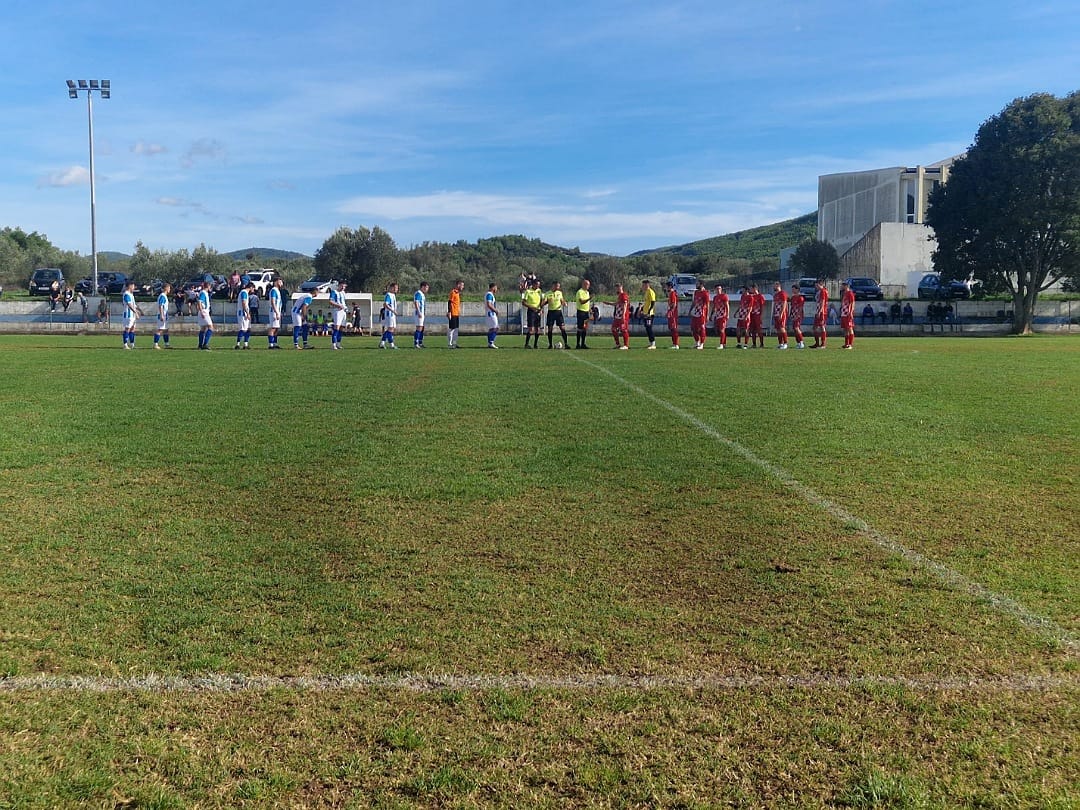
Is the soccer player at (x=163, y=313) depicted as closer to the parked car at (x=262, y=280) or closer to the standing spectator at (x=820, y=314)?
the standing spectator at (x=820, y=314)

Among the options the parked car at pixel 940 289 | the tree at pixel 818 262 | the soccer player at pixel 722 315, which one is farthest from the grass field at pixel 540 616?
the tree at pixel 818 262

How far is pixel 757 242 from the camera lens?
181m

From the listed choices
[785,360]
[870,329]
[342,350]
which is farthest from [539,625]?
[870,329]

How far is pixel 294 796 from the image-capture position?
288 centimetres

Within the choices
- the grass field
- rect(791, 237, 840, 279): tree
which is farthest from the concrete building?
the grass field

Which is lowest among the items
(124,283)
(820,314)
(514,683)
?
(514,683)

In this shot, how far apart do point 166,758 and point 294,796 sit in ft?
1.81

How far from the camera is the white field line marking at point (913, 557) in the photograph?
14.0ft

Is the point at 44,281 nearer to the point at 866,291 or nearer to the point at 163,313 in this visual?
the point at 163,313

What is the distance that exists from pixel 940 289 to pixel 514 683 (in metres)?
53.9

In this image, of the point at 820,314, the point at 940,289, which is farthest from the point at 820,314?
the point at 940,289

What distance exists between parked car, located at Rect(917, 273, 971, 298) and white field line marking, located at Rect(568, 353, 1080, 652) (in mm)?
46742

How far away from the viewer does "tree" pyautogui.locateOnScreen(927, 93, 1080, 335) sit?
4075cm

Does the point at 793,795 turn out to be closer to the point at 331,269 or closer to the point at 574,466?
the point at 574,466
